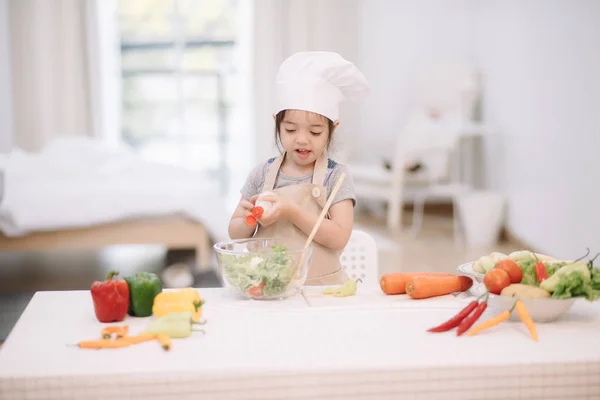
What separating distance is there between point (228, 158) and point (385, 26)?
1.84 metres

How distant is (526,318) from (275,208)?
57 centimetres

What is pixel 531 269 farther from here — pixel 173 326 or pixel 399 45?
pixel 399 45

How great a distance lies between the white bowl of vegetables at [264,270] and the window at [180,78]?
5.08 metres

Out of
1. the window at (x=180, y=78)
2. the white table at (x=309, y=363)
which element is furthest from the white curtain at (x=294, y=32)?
the white table at (x=309, y=363)

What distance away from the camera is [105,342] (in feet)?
3.78

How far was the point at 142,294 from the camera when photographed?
132 centimetres

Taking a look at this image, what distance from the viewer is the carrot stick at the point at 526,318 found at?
121cm

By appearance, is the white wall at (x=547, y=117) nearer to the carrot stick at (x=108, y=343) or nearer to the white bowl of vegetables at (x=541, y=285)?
the white bowl of vegetables at (x=541, y=285)

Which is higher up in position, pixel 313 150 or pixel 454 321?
pixel 313 150

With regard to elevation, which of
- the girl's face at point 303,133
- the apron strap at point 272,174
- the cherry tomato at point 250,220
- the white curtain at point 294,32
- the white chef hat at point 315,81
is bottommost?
the cherry tomato at point 250,220

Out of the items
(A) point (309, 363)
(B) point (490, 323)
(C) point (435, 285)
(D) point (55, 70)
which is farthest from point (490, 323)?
(D) point (55, 70)

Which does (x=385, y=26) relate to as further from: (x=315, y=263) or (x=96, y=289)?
(x=96, y=289)

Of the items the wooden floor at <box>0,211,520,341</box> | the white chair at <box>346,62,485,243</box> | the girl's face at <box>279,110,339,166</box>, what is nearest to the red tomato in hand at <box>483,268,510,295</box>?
the girl's face at <box>279,110,339,166</box>

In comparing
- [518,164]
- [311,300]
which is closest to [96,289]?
[311,300]
